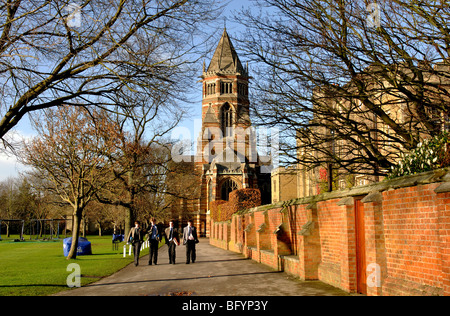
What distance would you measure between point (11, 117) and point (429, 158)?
24.4 feet

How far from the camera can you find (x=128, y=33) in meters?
7.86

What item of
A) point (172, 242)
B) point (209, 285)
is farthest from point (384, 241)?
point (172, 242)

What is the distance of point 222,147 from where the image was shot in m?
80.2

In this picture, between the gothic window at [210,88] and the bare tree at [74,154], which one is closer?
the bare tree at [74,154]

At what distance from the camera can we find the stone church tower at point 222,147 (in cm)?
7481

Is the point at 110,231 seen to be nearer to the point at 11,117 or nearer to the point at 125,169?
the point at 125,169

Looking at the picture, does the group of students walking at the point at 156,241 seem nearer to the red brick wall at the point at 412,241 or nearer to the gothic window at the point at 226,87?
the red brick wall at the point at 412,241

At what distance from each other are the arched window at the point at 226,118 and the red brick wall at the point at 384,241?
227 feet

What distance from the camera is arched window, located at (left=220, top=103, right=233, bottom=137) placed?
81625 mm

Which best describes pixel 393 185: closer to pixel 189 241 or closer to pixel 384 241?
pixel 384 241

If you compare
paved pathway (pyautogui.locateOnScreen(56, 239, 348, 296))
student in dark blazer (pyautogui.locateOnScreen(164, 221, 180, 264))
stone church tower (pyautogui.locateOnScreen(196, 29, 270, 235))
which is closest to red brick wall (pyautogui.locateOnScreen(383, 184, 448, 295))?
paved pathway (pyautogui.locateOnScreen(56, 239, 348, 296))

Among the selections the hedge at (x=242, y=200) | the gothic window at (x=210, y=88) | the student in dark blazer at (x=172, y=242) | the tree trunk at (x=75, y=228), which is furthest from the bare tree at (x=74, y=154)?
the gothic window at (x=210, y=88)

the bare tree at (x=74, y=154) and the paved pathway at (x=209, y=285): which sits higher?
the bare tree at (x=74, y=154)
